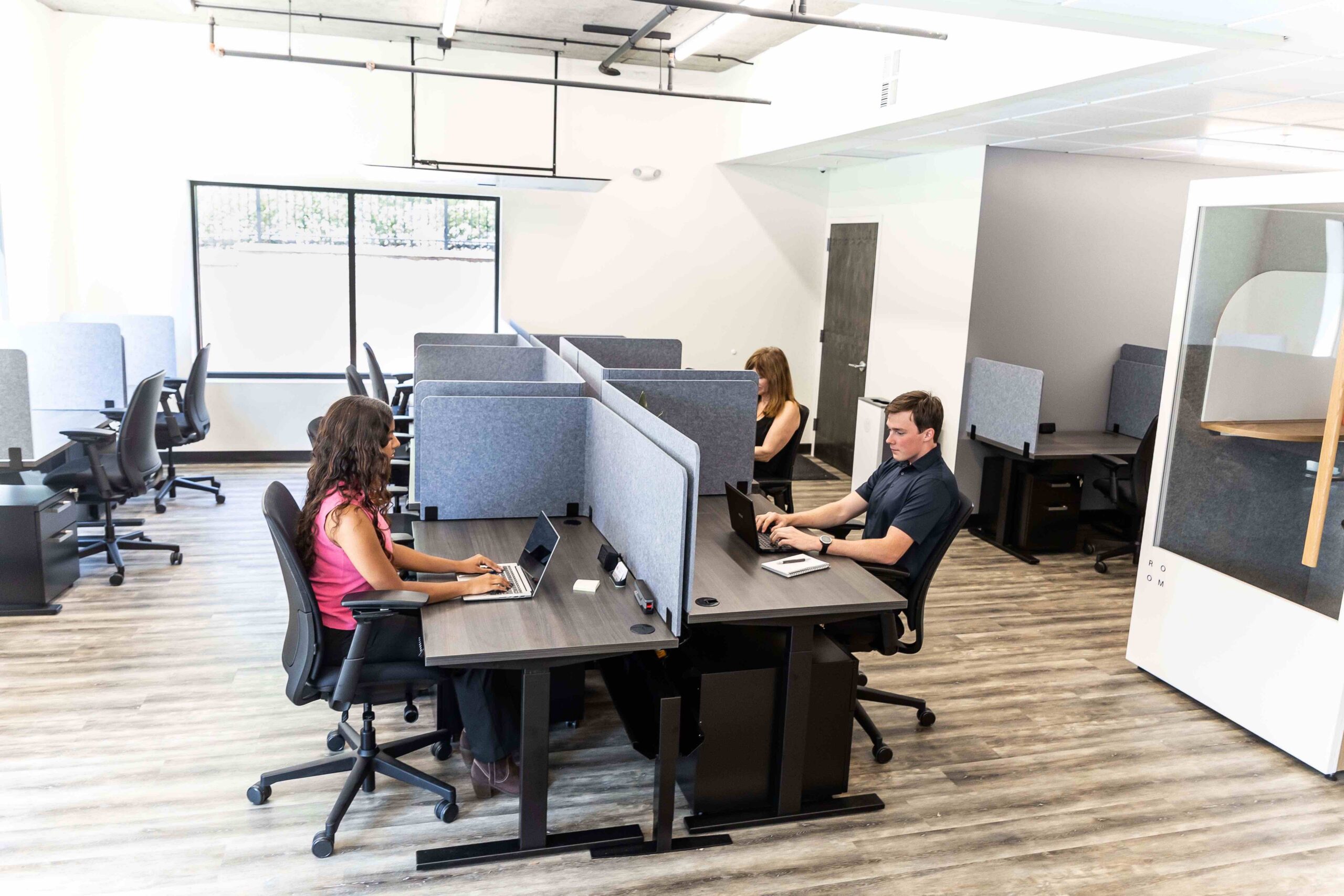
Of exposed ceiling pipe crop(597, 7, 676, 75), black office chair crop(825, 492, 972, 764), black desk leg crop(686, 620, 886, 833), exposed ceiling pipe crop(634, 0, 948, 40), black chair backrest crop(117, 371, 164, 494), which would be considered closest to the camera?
black desk leg crop(686, 620, 886, 833)

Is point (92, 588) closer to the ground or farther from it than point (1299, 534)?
closer to the ground

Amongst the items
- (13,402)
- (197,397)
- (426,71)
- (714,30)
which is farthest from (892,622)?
(197,397)

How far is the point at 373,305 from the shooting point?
22.3 feet

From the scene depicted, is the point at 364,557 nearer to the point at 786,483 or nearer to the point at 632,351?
the point at 786,483

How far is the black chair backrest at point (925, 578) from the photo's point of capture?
9.53 ft

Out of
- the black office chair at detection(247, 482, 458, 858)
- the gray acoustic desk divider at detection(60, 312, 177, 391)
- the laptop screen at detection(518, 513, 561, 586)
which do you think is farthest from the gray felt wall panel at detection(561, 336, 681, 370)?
the gray acoustic desk divider at detection(60, 312, 177, 391)

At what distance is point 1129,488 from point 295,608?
438 cm

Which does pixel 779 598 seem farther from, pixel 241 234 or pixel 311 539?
pixel 241 234

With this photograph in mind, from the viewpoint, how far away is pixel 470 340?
5.17 m

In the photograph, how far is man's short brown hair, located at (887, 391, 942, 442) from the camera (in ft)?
9.85

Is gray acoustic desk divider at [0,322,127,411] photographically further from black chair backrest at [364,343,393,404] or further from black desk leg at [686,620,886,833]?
black desk leg at [686,620,886,833]

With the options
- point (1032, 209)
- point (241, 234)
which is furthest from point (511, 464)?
point (241, 234)

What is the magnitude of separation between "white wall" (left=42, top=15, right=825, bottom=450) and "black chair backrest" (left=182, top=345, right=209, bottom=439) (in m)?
1.16

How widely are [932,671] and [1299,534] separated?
133cm
